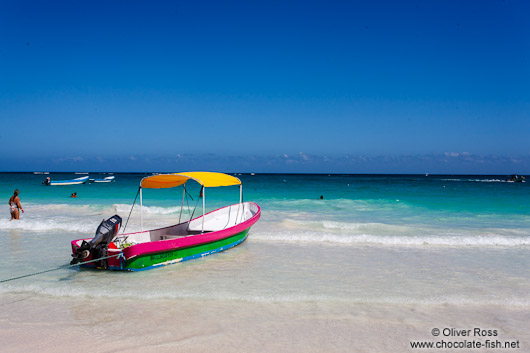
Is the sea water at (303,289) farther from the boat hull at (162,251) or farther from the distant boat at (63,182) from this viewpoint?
the distant boat at (63,182)

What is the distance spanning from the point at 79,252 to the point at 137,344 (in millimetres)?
3891

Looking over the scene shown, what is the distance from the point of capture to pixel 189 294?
6719 mm

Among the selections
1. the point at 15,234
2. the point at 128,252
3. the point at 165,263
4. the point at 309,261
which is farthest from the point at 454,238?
the point at 15,234

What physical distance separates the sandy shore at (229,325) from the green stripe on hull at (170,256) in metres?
1.83

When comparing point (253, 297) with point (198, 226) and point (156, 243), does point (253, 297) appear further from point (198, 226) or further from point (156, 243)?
point (198, 226)

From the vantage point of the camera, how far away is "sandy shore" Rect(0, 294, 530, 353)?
473 cm

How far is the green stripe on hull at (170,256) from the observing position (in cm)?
825

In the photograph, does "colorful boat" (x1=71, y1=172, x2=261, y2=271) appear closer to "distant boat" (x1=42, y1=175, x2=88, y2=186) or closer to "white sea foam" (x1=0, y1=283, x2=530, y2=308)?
"white sea foam" (x1=0, y1=283, x2=530, y2=308)

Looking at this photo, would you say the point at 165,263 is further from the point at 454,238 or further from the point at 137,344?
the point at 454,238

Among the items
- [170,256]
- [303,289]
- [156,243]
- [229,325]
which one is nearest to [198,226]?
[170,256]

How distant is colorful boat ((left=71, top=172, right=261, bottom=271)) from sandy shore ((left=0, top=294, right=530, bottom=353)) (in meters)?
1.60

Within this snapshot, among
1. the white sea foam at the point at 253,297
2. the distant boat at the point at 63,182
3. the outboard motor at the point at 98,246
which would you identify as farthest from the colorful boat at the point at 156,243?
the distant boat at the point at 63,182

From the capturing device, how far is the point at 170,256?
8789mm

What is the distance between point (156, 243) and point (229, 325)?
367cm
